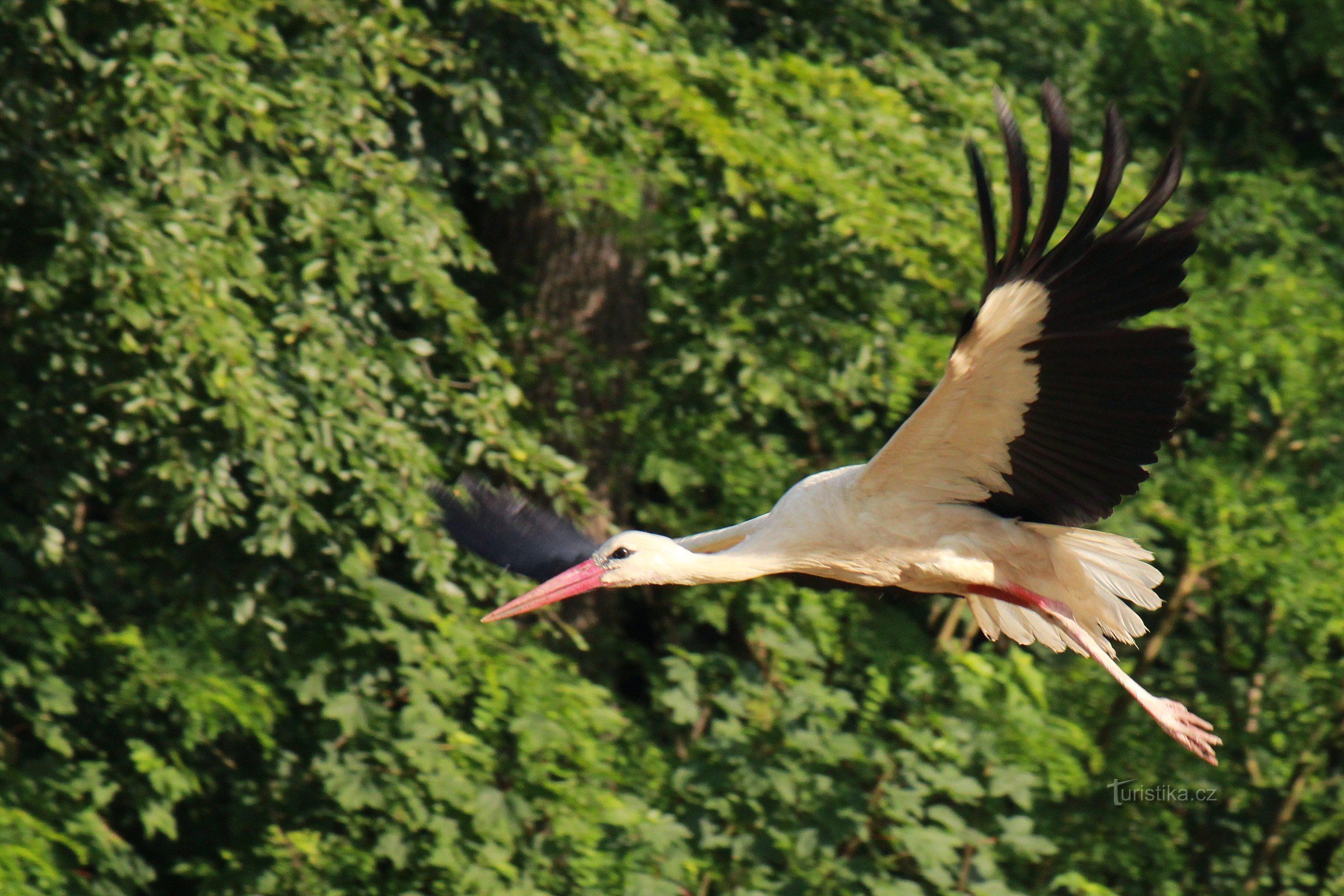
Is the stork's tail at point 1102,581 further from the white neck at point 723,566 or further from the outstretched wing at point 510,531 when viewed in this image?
the outstretched wing at point 510,531

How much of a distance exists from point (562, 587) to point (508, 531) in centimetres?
63

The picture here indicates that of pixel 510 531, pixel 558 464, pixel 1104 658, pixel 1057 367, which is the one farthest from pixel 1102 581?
pixel 558 464

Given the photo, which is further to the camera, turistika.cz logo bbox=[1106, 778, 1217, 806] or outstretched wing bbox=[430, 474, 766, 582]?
turistika.cz logo bbox=[1106, 778, 1217, 806]

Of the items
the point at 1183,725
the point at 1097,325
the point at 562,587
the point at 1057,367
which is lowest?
the point at 1183,725

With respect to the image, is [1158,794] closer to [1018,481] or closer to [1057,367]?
[1018,481]

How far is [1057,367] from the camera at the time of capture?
3.79m

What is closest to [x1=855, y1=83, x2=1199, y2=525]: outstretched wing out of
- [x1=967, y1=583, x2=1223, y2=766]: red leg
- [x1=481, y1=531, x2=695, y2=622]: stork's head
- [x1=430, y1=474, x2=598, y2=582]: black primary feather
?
[x1=967, y1=583, x2=1223, y2=766]: red leg

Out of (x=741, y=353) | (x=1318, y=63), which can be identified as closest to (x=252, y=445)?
(x=741, y=353)

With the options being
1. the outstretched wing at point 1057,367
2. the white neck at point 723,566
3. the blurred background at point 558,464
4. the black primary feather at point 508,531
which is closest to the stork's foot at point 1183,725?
the outstretched wing at point 1057,367

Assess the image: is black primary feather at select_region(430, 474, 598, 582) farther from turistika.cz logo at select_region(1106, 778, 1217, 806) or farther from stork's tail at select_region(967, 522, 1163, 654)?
turistika.cz logo at select_region(1106, 778, 1217, 806)

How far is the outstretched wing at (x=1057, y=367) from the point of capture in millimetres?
3383

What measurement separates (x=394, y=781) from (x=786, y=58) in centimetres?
321

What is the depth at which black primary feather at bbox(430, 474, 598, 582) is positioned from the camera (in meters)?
4.88

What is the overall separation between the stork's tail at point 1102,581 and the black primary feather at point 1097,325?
35 cm
